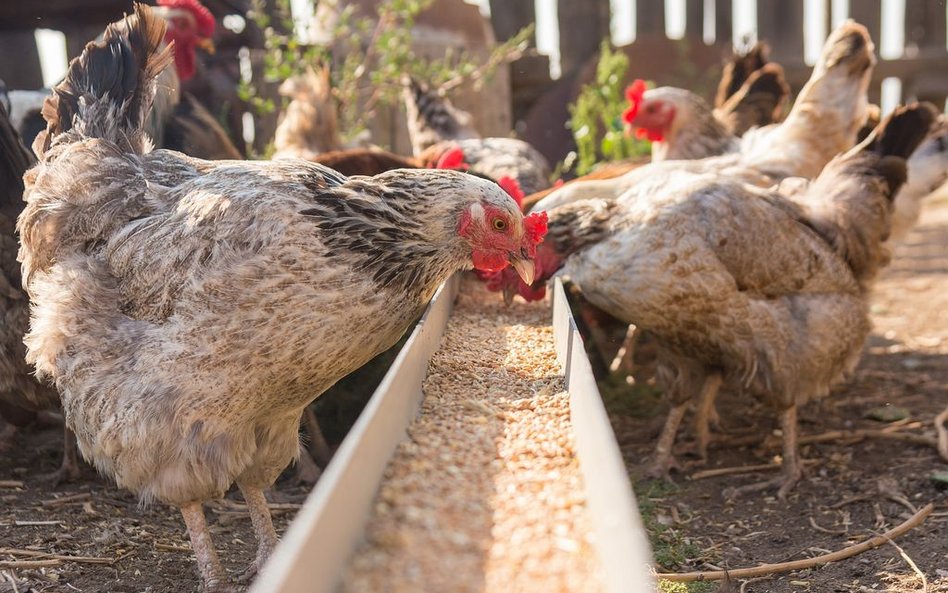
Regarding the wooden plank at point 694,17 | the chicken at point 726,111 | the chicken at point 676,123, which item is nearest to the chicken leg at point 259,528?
the chicken at point 726,111

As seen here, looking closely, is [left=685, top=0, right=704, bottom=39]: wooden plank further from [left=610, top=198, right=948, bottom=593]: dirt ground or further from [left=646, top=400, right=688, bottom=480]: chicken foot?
[left=646, top=400, right=688, bottom=480]: chicken foot

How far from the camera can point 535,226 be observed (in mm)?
2830

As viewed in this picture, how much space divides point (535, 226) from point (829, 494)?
1.93 meters

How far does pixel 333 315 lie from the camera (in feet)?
7.58

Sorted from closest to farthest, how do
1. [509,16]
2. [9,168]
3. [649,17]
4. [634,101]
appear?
[9,168] < [634,101] < [509,16] < [649,17]

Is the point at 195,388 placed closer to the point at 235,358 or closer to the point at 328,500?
the point at 235,358

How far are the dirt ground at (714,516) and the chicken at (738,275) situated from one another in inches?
11.0

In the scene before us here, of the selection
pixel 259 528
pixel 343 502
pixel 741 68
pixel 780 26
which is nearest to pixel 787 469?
pixel 259 528

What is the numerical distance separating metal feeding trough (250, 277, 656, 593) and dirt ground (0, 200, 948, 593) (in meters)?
1.25

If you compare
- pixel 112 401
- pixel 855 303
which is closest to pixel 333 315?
pixel 112 401

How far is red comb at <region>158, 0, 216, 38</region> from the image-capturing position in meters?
5.38

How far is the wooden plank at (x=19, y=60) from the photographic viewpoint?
6.13 meters

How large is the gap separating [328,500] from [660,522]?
2.48 meters

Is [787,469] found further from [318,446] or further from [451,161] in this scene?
[451,161]
